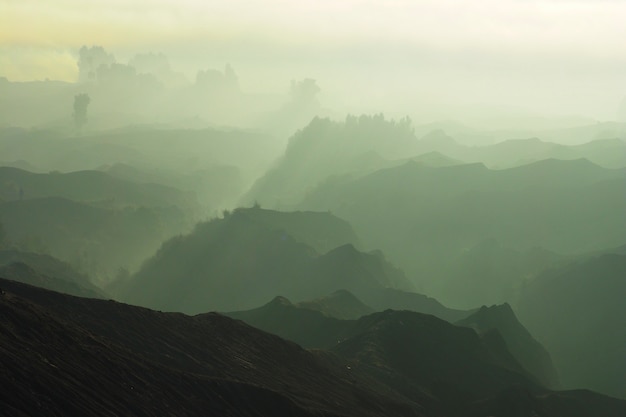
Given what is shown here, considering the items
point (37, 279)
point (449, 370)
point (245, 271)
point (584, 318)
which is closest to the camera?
point (449, 370)

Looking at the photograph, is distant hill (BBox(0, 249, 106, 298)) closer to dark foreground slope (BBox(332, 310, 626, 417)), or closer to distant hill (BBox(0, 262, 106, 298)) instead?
distant hill (BBox(0, 262, 106, 298))

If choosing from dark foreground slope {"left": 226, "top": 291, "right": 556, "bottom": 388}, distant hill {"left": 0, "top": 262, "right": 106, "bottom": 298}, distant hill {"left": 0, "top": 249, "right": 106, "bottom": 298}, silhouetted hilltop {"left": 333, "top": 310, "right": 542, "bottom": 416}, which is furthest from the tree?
silhouetted hilltop {"left": 333, "top": 310, "right": 542, "bottom": 416}

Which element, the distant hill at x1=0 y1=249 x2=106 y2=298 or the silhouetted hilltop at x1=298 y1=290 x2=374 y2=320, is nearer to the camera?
the silhouetted hilltop at x1=298 y1=290 x2=374 y2=320

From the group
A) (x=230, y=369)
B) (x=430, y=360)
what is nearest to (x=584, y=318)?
(x=430, y=360)

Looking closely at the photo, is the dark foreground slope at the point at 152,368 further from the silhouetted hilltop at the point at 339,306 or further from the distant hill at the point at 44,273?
the distant hill at the point at 44,273

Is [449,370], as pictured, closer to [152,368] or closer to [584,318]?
[152,368]

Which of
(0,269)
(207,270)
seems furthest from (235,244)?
(0,269)
